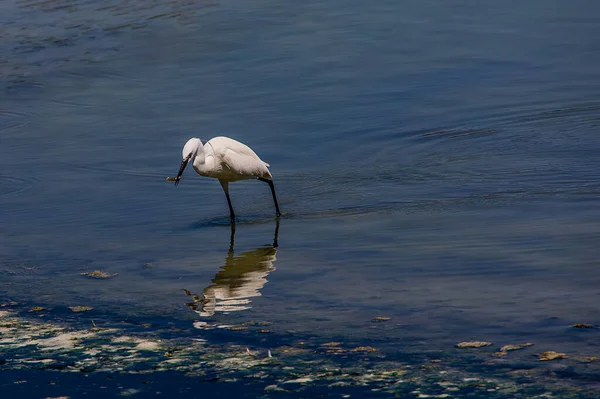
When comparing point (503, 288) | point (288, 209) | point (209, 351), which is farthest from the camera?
point (288, 209)

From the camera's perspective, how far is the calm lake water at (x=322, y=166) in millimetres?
7508

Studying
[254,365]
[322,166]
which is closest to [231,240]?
[322,166]

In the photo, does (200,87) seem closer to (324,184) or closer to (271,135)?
(271,135)

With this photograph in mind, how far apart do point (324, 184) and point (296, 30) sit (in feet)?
25.3

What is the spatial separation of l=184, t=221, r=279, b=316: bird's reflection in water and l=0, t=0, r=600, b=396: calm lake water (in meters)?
0.03

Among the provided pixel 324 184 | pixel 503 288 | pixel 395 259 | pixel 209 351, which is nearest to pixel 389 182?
pixel 324 184

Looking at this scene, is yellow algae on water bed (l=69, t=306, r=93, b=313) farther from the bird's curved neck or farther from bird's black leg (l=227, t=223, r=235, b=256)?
the bird's curved neck

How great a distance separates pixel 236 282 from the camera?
8203 mm

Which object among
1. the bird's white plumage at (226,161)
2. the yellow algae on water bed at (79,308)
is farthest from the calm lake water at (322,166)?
the bird's white plumage at (226,161)

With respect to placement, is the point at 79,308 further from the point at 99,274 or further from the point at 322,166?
the point at 322,166

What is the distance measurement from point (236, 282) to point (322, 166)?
373cm

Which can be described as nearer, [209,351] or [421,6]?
[209,351]

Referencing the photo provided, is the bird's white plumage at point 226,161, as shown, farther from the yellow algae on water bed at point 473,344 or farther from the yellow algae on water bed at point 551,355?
the yellow algae on water bed at point 551,355

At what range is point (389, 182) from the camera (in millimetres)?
11117
